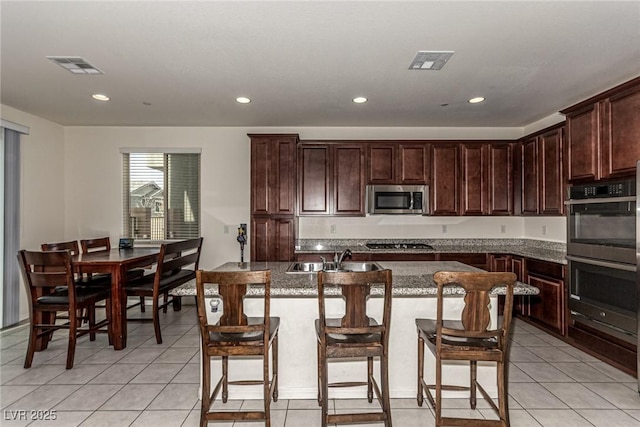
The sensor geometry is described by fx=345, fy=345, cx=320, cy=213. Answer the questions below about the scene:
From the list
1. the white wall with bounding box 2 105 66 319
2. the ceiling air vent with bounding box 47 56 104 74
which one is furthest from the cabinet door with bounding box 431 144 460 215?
the white wall with bounding box 2 105 66 319

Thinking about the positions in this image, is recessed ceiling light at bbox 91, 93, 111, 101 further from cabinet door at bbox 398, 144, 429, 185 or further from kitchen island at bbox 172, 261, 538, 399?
cabinet door at bbox 398, 144, 429, 185

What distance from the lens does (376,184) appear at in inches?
185

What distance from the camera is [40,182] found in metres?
4.56

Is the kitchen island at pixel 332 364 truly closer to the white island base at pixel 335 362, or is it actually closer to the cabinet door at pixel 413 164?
the white island base at pixel 335 362

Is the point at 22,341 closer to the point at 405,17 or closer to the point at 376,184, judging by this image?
the point at 376,184

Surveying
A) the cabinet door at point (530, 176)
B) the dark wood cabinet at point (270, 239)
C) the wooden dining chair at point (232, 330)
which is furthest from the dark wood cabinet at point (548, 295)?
the wooden dining chair at point (232, 330)

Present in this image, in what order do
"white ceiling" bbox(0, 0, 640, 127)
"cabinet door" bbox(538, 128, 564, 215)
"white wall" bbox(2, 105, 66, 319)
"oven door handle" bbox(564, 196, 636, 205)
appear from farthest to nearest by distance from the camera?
"white wall" bbox(2, 105, 66, 319) < "cabinet door" bbox(538, 128, 564, 215) < "oven door handle" bbox(564, 196, 636, 205) < "white ceiling" bbox(0, 0, 640, 127)

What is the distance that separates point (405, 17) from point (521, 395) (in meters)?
2.77

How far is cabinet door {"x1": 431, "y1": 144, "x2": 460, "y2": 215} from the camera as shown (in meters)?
4.72

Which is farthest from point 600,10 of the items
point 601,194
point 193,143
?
point 193,143

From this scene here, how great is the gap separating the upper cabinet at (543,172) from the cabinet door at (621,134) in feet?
2.56

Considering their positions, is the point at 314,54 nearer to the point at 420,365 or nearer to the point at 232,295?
the point at 232,295

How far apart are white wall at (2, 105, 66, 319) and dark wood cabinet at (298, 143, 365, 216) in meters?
3.41

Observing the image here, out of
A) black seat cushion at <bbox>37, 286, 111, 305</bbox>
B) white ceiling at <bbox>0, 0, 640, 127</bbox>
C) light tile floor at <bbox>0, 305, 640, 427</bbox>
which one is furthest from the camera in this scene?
black seat cushion at <bbox>37, 286, 111, 305</bbox>
